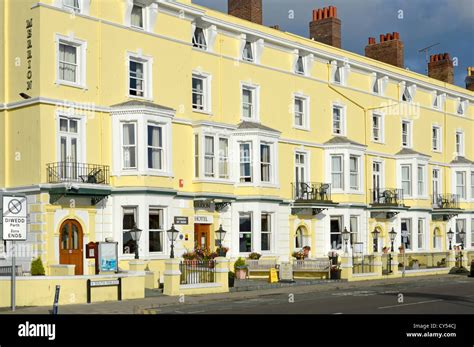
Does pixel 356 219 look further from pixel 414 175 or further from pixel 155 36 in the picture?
pixel 155 36

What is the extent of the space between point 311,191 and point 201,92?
9235 mm

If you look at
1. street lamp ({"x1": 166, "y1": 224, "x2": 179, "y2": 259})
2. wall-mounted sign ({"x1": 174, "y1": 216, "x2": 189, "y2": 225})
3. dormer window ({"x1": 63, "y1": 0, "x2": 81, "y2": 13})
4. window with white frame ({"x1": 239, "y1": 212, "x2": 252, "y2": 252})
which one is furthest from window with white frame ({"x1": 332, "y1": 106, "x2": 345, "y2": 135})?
dormer window ({"x1": 63, "y1": 0, "x2": 81, "y2": 13})

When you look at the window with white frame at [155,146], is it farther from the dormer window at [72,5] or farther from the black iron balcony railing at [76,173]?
the dormer window at [72,5]

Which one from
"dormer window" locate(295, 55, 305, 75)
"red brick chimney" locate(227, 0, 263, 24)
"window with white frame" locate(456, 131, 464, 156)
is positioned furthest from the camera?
"window with white frame" locate(456, 131, 464, 156)

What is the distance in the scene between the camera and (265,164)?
128 ft

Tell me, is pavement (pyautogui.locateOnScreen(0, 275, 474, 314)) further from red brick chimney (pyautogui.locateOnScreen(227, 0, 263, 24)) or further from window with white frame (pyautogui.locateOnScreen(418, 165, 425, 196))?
window with white frame (pyautogui.locateOnScreen(418, 165, 425, 196))

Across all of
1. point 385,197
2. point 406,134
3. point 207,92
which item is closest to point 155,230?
point 207,92

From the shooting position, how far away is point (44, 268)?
2916cm

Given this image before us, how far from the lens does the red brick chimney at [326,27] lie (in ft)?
156

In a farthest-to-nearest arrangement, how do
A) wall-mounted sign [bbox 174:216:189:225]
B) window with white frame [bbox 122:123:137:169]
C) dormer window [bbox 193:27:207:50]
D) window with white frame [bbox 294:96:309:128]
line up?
window with white frame [bbox 294:96:309:128] < dormer window [bbox 193:27:207:50] < wall-mounted sign [bbox 174:216:189:225] < window with white frame [bbox 122:123:137:169]

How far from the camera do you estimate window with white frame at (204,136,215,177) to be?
3606 cm

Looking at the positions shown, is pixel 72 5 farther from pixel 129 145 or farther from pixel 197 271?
pixel 197 271

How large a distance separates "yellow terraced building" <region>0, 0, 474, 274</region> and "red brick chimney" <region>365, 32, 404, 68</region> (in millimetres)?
115
